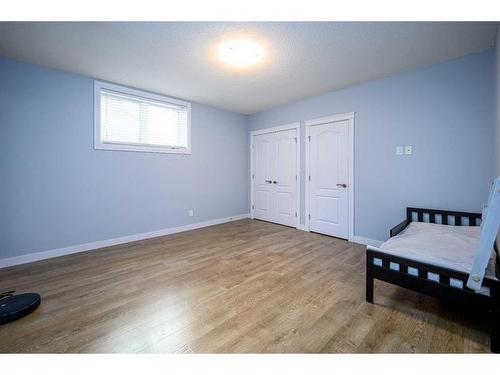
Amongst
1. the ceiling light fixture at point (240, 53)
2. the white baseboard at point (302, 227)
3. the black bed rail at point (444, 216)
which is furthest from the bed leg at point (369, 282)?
the ceiling light fixture at point (240, 53)

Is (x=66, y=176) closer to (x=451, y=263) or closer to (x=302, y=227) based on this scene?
(x=302, y=227)

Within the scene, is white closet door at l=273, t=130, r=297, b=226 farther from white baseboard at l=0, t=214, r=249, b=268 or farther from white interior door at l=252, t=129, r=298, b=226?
white baseboard at l=0, t=214, r=249, b=268

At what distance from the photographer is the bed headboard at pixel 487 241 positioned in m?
1.32

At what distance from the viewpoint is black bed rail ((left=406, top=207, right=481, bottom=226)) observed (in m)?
2.46

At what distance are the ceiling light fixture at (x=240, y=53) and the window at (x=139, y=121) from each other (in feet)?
5.83

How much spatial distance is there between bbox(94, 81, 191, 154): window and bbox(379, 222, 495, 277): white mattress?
3651mm

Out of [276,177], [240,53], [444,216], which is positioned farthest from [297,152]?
[444,216]

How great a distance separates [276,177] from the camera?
474 cm

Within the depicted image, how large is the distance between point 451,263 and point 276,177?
3.39 metres

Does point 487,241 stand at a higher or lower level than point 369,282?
higher

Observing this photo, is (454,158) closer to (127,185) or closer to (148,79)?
(148,79)

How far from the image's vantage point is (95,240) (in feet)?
10.5

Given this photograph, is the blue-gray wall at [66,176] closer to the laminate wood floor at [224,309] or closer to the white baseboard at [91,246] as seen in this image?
the white baseboard at [91,246]
